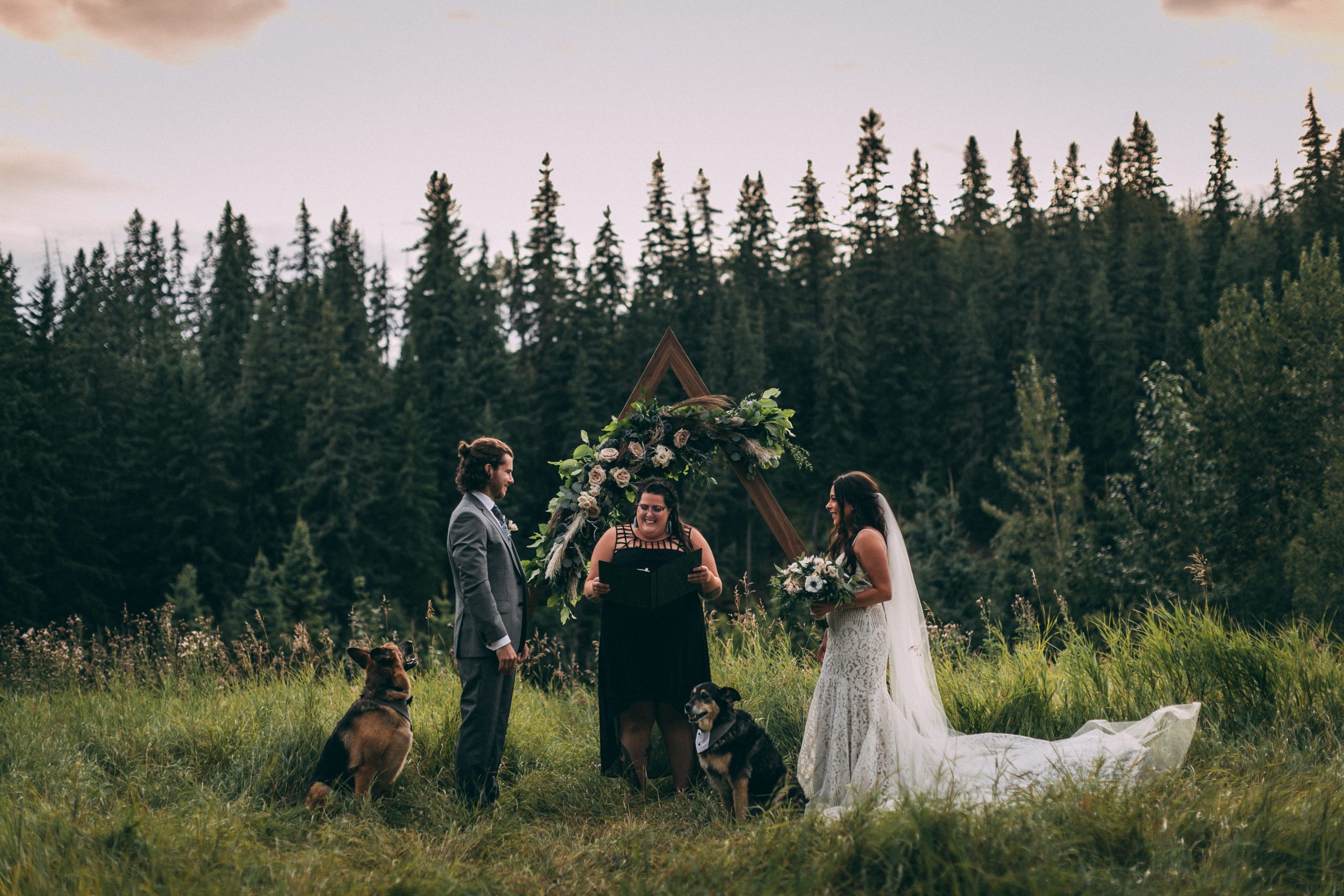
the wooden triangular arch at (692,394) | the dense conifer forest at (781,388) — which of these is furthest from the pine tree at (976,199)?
the wooden triangular arch at (692,394)

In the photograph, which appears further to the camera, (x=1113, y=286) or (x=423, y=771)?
(x=1113, y=286)

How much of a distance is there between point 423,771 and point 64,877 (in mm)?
2164

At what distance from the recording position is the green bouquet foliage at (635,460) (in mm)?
6418

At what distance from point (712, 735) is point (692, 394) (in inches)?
104

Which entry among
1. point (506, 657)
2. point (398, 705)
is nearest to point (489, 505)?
point (506, 657)

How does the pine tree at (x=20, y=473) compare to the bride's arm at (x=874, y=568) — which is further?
the pine tree at (x=20, y=473)

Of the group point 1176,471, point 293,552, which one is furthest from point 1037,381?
point 293,552

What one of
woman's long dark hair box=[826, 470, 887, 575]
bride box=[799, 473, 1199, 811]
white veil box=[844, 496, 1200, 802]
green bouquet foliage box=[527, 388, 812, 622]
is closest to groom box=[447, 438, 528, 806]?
green bouquet foliage box=[527, 388, 812, 622]

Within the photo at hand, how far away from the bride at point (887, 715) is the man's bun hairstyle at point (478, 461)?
77.5 inches

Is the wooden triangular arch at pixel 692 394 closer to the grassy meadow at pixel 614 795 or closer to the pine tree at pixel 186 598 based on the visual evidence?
the grassy meadow at pixel 614 795

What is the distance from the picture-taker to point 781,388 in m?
50.2

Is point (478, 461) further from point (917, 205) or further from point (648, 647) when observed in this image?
point (917, 205)

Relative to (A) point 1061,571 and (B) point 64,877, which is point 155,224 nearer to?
(A) point 1061,571

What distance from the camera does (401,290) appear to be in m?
66.9
